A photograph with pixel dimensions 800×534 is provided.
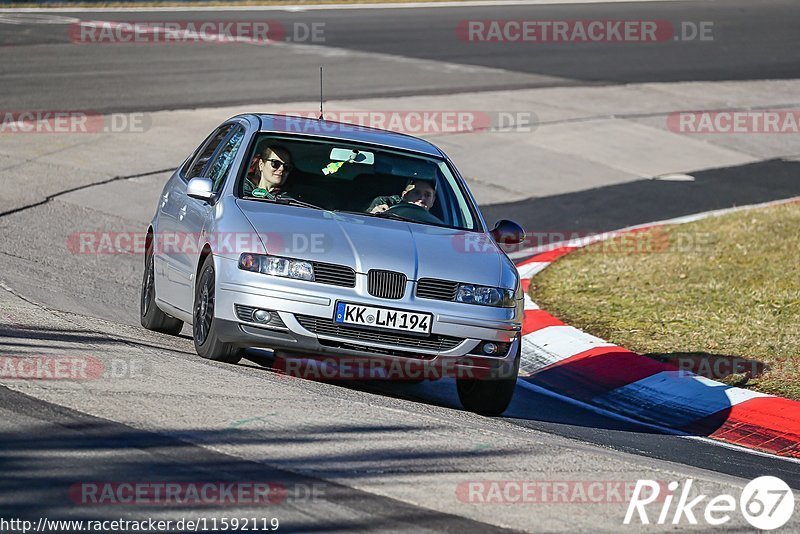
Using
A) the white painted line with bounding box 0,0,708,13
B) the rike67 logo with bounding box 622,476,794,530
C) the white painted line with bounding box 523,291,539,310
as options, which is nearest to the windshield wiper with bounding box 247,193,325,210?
the rike67 logo with bounding box 622,476,794,530

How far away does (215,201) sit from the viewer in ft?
27.1

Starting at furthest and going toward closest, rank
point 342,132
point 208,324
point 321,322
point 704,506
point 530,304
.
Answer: point 530,304 → point 342,132 → point 208,324 → point 321,322 → point 704,506

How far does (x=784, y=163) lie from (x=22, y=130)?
35.8ft

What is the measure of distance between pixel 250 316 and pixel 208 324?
0.47m

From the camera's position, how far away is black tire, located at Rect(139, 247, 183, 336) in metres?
9.21

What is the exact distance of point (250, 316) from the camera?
24.4 feet

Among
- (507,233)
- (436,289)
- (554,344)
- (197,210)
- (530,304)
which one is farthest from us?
(530,304)

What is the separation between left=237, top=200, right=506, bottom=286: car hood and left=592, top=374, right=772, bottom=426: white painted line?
167 centimetres

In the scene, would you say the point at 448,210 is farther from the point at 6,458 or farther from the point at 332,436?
the point at 6,458

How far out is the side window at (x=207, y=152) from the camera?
9258mm

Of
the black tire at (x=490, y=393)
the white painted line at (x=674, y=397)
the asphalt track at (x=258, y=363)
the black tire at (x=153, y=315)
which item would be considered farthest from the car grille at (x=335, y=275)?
the white painted line at (x=674, y=397)

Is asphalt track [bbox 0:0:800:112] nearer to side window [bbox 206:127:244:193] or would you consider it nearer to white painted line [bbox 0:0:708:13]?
white painted line [bbox 0:0:708:13]

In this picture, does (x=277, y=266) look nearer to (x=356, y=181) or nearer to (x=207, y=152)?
(x=356, y=181)

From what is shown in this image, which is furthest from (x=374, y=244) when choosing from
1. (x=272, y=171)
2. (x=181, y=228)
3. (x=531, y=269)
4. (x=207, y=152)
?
(x=531, y=269)
